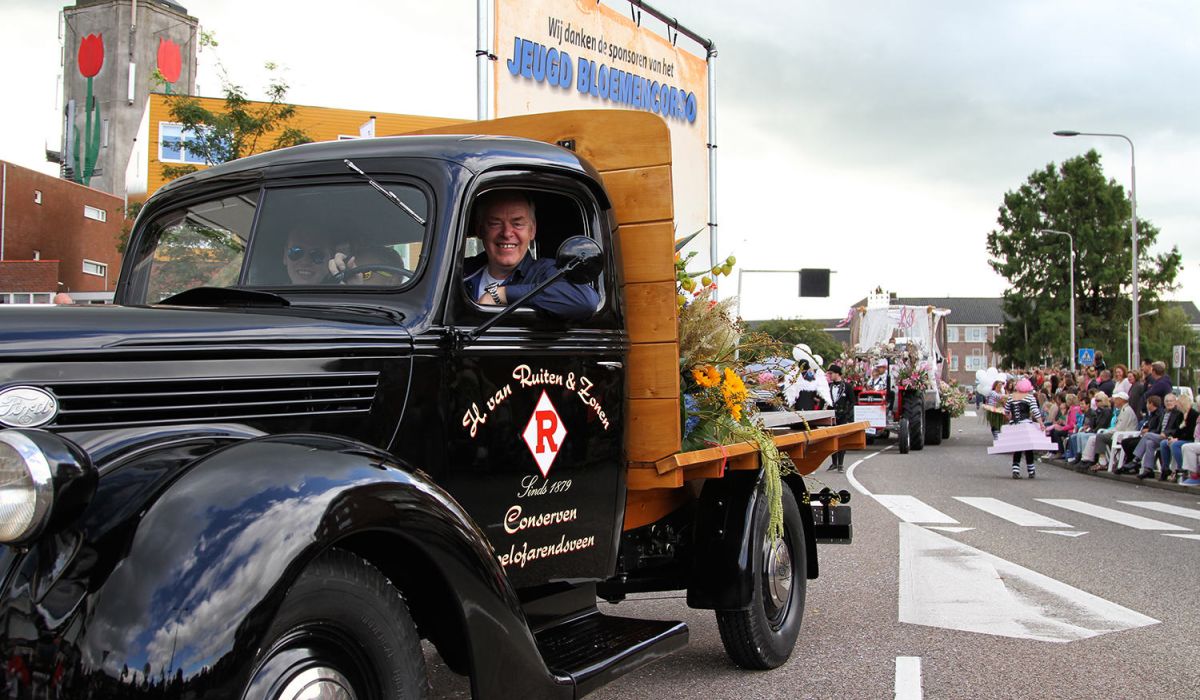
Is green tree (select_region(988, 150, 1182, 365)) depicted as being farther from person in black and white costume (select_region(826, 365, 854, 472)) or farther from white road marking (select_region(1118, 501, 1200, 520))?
white road marking (select_region(1118, 501, 1200, 520))

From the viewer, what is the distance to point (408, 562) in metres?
2.73

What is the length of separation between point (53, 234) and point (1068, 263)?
51.2 metres

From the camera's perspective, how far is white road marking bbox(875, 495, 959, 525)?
1117cm

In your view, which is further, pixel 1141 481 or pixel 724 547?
pixel 1141 481

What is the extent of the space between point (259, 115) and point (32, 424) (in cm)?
1559

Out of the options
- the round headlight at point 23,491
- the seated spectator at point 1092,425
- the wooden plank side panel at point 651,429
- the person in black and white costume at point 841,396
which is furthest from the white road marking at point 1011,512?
the round headlight at point 23,491

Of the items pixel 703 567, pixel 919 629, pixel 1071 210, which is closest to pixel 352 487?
pixel 703 567

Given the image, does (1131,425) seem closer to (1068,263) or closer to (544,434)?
(544,434)

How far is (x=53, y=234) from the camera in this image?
42.7 metres

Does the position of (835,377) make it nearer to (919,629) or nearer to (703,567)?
(919,629)

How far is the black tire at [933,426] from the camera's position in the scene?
2647cm

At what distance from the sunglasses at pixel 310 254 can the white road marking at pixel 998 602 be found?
13.3 ft

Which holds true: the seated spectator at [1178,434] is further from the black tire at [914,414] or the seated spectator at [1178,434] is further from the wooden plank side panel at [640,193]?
the wooden plank side panel at [640,193]

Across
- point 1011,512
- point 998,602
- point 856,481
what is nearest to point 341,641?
point 998,602
